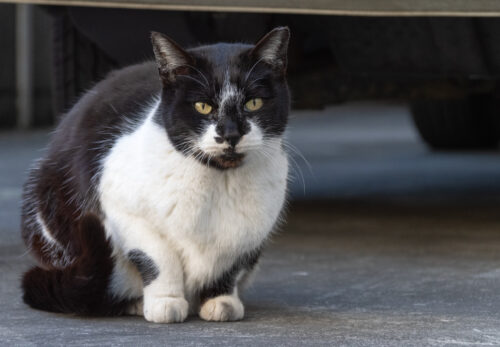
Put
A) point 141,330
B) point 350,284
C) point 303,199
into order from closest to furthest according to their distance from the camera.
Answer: point 141,330 → point 350,284 → point 303,199

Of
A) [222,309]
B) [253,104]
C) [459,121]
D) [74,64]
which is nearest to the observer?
[253,104]

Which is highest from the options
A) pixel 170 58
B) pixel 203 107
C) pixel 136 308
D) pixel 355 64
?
pixel 170 58

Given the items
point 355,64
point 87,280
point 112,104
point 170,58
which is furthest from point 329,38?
point 87,280

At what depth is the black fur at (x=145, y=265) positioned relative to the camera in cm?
261

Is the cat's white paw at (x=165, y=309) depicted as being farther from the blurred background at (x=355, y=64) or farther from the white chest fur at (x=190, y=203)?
the blurred background at (x=355, y=64)

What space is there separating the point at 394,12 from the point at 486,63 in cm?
64

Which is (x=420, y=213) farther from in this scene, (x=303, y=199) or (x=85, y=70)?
(x=85, y=70)

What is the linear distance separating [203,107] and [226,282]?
19.8 inches

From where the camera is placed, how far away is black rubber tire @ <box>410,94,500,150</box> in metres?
6.76

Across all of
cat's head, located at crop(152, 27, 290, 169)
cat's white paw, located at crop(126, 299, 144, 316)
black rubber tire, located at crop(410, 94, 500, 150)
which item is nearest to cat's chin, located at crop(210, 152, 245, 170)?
cat's head, located at crop(152, 27, 290, 169)

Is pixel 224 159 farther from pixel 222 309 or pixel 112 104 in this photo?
pixel 112 104

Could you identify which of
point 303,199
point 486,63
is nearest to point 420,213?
point 303,199

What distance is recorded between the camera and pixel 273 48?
8.49ft

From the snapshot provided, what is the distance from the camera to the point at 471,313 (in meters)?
2.72
